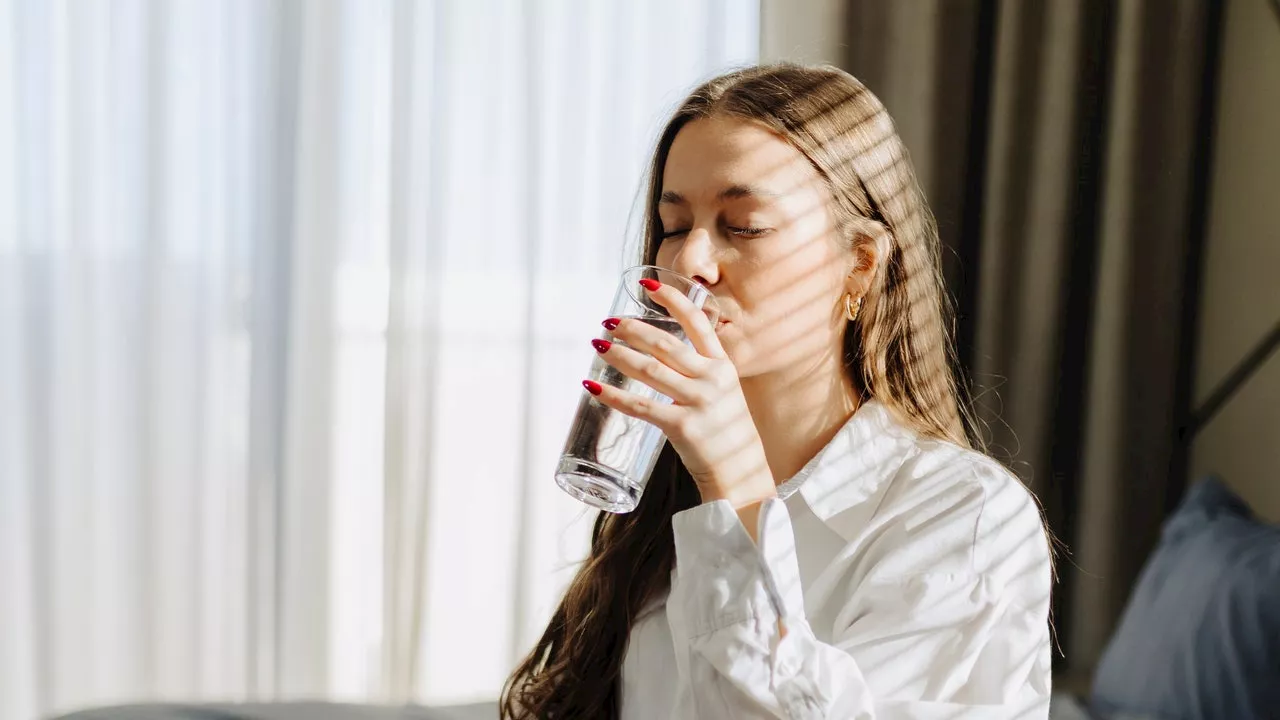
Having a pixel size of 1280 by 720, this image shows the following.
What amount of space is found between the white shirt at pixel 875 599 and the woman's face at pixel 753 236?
156 millimetres

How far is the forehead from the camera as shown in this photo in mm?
1116

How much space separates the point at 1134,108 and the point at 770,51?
696mm

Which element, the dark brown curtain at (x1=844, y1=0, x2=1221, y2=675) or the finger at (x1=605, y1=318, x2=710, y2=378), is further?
the dark brown curtain at (x1=844, y1=0, x2=1221, y2=675)

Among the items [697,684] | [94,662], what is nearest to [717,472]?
[697,684]

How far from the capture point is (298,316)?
235cm

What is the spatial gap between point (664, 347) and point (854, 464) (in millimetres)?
362

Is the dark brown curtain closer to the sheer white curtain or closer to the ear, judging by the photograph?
the sheer white curtain

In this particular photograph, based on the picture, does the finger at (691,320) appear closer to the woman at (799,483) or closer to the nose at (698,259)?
the woman at (799,483)

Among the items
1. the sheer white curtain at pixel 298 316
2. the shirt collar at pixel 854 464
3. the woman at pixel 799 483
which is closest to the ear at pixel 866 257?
the woman at pixel 799 483

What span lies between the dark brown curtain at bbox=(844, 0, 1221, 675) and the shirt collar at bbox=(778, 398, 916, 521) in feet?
3.73

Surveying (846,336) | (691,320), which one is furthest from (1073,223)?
(691,320)

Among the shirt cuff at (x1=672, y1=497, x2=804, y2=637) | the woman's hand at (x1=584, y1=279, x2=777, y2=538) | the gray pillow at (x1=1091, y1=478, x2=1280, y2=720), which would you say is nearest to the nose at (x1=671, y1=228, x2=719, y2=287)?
the woman's hand at (x1=584, y1=279, x2=777, y2=538)

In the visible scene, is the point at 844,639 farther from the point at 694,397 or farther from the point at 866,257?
the point at 866,257

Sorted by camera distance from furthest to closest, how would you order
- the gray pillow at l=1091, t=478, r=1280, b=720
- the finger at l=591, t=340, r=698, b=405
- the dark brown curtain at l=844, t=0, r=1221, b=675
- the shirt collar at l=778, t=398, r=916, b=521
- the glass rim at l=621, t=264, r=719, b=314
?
the dark brown curtain at l=844, t=0, r=1221, b=675, the gray pillow at l=1091, t=478, r=1280, b=720, the shirt collar at l=778, t=398, r=916, b=521, the glass rim at l=621, t=264, r=719, b=314, the finger at l=591, t=340, r=698, b=405
